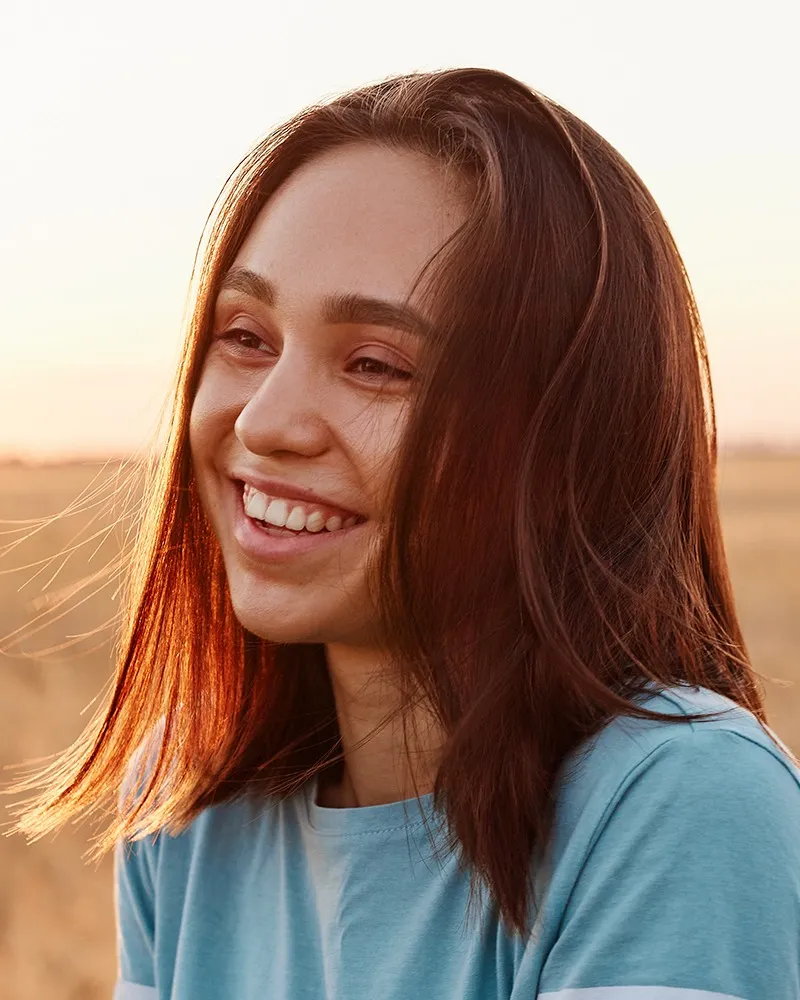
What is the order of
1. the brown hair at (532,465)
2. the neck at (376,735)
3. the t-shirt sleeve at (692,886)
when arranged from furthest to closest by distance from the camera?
the neck at (376,735) < the brown hair at (532,465) < the t-shirt sleeve at (692,886)

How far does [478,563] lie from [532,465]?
0.15 metres

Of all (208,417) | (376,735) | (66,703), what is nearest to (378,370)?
(208,417)

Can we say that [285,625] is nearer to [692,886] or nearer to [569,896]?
[569,896]

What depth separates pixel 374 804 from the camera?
2055mm

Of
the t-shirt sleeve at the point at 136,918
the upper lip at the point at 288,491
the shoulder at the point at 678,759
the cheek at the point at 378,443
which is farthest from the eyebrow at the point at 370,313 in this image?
the t-shirt sleeve at the point at 136,918

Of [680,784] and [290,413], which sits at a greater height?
[290,413]

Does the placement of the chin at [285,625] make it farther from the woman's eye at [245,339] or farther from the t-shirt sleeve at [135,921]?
the t-shirt sleeve at [135,921]

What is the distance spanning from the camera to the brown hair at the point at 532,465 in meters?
1.64

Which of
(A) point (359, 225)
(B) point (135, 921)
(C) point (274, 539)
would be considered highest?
(A) point (359, 225)

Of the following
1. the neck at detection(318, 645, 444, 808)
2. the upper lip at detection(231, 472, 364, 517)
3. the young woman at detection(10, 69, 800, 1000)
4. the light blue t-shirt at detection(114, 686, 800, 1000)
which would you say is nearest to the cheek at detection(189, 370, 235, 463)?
the young woman at detection(10, 69, 800, 1000)

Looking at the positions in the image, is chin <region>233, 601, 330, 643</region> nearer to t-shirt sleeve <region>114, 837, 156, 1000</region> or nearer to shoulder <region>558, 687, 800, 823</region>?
shoulder <region>558, 687, 800, 823</region>

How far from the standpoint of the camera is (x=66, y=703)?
10547 mm

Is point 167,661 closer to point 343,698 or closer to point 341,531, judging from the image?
point 343,698

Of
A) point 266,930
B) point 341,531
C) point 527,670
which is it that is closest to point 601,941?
point 527,670
